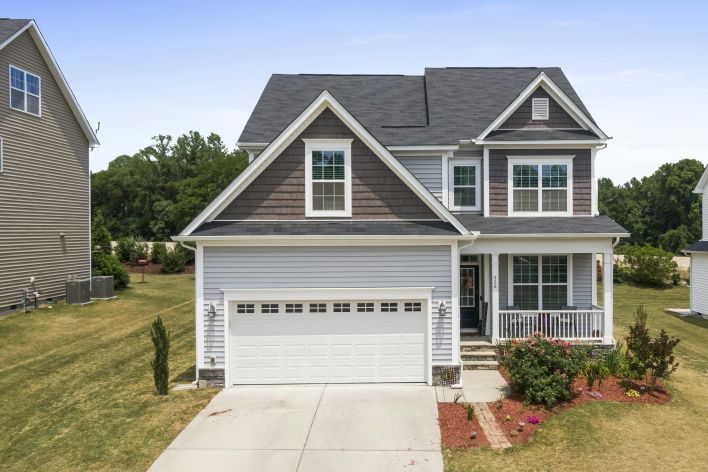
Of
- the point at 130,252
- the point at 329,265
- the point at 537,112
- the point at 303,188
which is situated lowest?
A: the point at 130,252

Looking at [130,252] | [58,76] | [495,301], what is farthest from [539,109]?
[130,252]

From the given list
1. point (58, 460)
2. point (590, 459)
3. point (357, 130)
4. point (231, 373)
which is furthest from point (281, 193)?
point (590, 459)

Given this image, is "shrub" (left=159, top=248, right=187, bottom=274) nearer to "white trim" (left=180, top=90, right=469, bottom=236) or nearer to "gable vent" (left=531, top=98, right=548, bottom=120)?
"white trim" (left=180, top=90, right=469, bottom=236)

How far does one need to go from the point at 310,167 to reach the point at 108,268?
19158 millimetres

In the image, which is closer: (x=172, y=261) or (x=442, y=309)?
(x=442, y=309)

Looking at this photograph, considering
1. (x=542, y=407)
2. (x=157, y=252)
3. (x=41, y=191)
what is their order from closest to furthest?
(x=542, y=407)
(x=41, y=191)
(x=157, y=252)

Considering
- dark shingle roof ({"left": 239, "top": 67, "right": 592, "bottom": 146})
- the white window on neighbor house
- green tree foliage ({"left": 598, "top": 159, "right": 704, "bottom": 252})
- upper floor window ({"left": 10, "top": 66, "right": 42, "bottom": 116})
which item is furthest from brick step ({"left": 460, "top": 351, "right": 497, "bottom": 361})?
green tree foliage ({"left": 598, "top": 159, "right": 704, "bottom": 252})

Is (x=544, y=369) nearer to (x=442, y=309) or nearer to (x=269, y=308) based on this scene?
(x=442, y=309)

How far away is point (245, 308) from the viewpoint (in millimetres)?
12734

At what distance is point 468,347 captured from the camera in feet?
46.8

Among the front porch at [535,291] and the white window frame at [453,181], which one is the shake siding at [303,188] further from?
the white window frame at [453,181]

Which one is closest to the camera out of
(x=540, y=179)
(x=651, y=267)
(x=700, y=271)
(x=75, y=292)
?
(x=540, y=179)

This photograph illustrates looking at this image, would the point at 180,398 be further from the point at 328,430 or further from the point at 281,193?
the point at 281,193

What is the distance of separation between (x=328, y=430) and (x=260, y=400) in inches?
93.3
